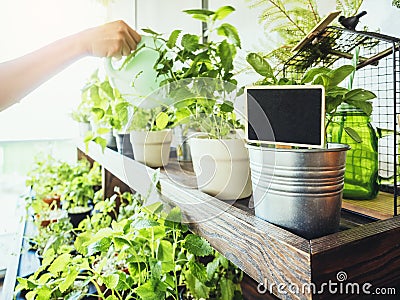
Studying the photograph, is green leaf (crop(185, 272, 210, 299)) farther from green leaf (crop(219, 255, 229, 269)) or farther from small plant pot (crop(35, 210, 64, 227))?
small plant pot (crop(35, 210, 64, 227))

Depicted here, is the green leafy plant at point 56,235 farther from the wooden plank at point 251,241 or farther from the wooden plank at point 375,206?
the wooden plank at point 375,206

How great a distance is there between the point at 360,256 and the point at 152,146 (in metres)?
0.58

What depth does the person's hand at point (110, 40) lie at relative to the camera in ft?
2.55

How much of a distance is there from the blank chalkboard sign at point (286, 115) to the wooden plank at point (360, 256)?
11cm

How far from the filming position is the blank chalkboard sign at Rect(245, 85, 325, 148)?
0.42m

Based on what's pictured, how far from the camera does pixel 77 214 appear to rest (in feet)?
5.49

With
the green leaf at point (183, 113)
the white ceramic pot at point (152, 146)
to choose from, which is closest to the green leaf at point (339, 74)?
the green leaf at point (183, 113)

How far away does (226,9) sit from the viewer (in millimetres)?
635

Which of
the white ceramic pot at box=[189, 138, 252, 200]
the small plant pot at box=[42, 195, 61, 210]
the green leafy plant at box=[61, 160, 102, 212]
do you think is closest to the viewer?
the white ceramic pot at box=[189, 138, 252, 200]

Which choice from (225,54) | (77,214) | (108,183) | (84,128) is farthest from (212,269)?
(84,128)

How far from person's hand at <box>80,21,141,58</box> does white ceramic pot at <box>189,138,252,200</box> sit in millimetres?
333

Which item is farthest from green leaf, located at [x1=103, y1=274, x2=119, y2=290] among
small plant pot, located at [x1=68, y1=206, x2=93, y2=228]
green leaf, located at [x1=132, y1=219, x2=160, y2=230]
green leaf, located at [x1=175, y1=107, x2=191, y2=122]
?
small plant pot, located at [x1=68, y1=206, x2=93, y2=228]

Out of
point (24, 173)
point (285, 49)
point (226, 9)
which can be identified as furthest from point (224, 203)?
point (24, 173)

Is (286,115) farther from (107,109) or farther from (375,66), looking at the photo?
(107,109)
